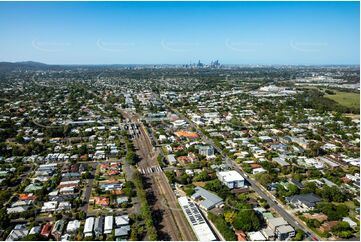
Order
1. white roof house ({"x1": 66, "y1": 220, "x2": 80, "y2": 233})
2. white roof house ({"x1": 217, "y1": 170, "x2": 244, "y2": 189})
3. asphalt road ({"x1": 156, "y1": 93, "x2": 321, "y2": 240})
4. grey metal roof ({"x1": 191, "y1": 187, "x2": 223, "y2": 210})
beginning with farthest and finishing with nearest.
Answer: white roof house ({"x1": 217, "y1": 170, "x2": 244, "y2": 189}) → grey metal roof ({"x1": 191, "y1": 187, "x2": 223, "y2": 210}) → asphalt road ({"x1": 156, "y1": 93, "x2": 321, "y2": 240}) → white roof house ({"x1": 66, "y1": 220, "x2": 80, "y2": 233})

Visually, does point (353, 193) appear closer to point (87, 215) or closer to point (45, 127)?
point (87, 215)

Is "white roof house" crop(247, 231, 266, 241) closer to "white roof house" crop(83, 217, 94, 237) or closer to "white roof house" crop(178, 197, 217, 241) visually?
"white roof house" crop(178, 197, 217, 241)

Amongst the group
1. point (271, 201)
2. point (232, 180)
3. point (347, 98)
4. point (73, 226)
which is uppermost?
point (347, 98)

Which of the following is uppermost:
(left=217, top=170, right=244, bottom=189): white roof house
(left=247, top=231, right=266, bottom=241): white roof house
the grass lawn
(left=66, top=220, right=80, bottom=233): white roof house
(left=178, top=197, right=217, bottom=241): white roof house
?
the grass lawn

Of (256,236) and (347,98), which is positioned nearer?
(256,236)

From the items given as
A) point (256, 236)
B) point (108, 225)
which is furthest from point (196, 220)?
point (108, 225)

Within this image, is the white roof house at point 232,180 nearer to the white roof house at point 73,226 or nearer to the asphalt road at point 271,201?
the asphalt road at point 271,201

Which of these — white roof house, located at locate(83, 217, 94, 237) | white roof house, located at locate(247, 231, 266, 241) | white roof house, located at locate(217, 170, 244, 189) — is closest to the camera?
white roof house, located at locate(247, 231, 266, 241)

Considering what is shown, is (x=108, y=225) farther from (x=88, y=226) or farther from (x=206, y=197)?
(x=206, y=197)

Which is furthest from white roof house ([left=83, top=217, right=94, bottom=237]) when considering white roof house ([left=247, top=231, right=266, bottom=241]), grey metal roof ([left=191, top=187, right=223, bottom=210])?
white roof house ([left=247, top=231, right=266, bottom=241])
